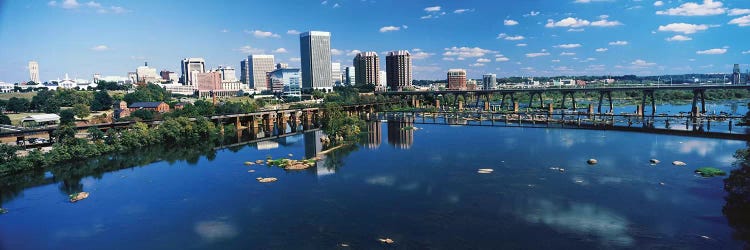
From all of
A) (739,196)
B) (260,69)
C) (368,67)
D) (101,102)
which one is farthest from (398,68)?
(739,196)

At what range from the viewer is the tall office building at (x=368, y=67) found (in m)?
145

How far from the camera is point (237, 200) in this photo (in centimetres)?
2200

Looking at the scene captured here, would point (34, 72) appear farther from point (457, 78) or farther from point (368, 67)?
point (457, 78)

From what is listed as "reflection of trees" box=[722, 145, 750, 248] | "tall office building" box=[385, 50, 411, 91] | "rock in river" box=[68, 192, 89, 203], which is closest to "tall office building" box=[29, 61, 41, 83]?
"tall office building" box=[385, 50, 411, 91]

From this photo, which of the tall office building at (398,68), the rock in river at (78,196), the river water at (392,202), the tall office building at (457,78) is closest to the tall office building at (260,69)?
the tall office building at (398,68)

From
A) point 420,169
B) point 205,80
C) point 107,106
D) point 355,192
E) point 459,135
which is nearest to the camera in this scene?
point 355,192

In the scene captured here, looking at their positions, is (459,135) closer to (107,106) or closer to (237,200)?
(237,200)

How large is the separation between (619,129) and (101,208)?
4691 cm

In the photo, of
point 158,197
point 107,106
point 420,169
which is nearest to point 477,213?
point 420,169

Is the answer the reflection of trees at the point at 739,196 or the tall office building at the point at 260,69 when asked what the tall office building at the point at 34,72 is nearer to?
the tall office building at the point at 260,69

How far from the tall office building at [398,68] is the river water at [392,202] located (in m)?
106

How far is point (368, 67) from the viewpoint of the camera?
145750 millimetres

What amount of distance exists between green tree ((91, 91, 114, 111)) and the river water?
43085mm

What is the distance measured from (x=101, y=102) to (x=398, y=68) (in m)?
87.4
